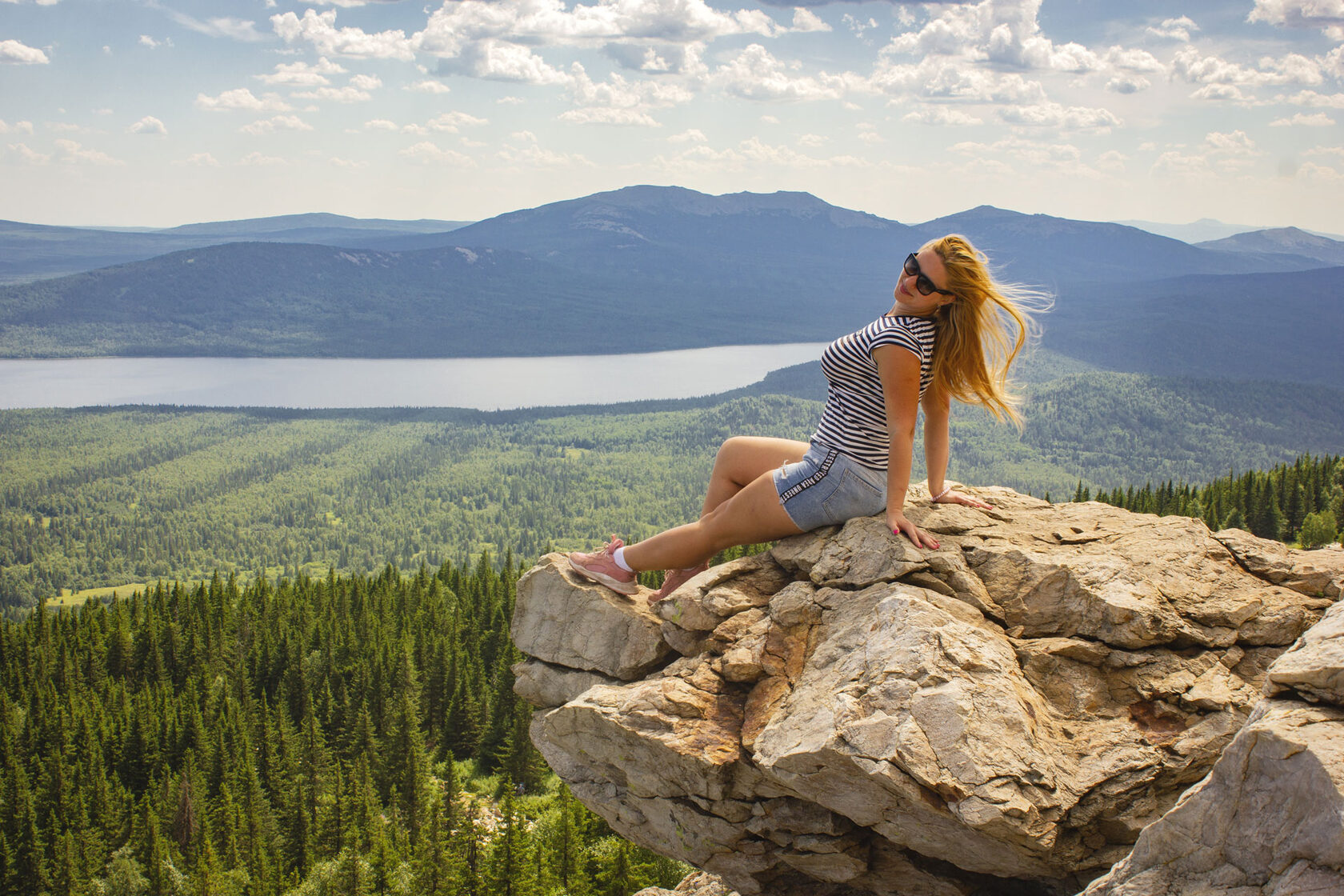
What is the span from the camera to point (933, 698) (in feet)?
26.9

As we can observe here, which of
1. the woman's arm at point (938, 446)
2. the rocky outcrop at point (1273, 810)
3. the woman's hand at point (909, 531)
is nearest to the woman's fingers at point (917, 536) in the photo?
the woman's hand at point (909, 531)

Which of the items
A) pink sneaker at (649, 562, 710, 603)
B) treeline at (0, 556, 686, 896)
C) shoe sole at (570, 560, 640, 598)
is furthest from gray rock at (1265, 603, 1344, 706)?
treeline at (0, 556, 686, 896)

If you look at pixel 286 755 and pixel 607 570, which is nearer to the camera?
pixel 607 570

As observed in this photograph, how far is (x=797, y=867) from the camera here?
33.3 ft

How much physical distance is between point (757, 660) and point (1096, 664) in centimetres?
327

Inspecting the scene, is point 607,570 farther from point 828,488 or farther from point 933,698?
point 933,698

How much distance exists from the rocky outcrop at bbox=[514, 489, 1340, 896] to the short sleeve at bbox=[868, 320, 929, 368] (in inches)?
77.4

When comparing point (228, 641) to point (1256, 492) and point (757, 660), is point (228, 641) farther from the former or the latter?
point (1256, 492)

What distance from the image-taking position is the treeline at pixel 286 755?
1770 inches

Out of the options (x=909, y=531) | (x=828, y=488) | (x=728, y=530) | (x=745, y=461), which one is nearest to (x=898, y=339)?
(x=828, y=488)

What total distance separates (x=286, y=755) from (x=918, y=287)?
68600mm

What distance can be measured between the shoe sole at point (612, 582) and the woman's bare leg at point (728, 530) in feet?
1.48

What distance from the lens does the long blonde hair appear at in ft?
32.3

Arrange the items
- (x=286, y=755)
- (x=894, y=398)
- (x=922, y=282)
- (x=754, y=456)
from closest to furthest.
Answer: (x=894, y=398)
(x=922, y=282)
(x=754, y=456)
(x=286, y=755)
